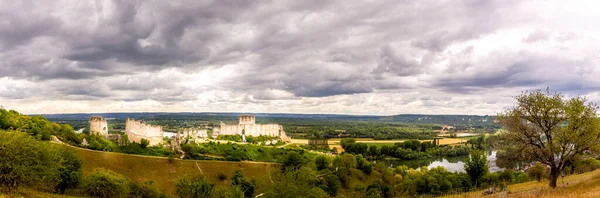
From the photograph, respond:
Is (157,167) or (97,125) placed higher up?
(97,125)

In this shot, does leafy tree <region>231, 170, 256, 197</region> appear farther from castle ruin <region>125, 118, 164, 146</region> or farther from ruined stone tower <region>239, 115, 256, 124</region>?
ruined stone tower <region>239, 115, 256, 124</region>

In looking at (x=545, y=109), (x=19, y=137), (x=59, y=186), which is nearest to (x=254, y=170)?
(x=59, y=186)

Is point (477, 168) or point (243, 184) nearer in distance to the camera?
point (243, 184)

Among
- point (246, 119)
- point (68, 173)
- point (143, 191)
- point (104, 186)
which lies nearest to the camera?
point (104, 186)

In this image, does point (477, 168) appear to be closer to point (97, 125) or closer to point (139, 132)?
point (139, 132)

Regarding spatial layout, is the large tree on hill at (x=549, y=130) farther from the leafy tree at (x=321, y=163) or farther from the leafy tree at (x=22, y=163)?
the leafy tree at (x=321, y=163)

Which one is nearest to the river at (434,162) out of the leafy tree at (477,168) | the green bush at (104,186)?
the leafy tree at (477,168)

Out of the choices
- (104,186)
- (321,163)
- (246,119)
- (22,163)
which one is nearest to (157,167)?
(104,186)
